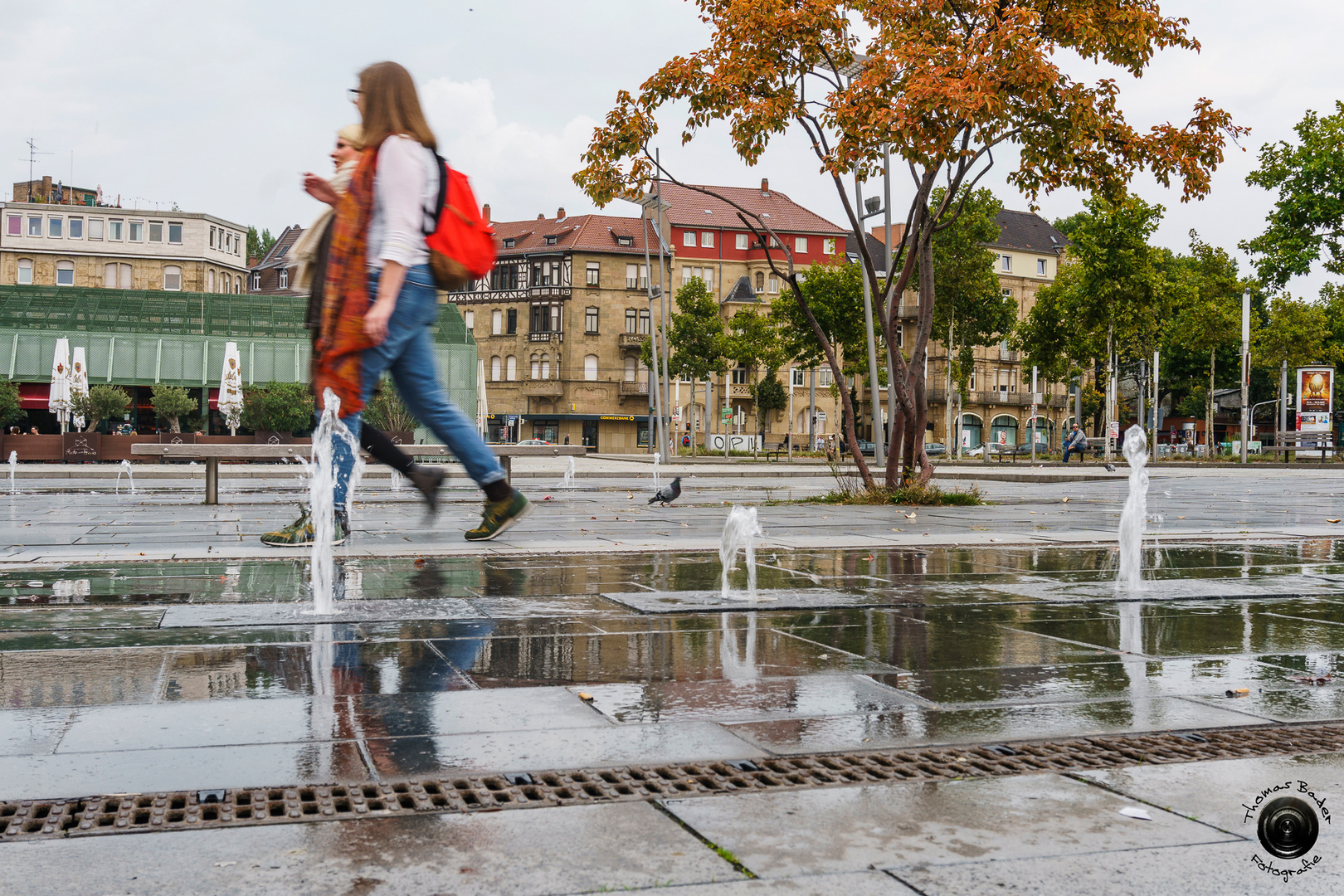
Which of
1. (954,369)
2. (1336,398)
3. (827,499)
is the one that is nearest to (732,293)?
(954,369)

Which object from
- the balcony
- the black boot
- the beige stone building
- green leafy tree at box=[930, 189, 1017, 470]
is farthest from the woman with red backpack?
the beige stone building

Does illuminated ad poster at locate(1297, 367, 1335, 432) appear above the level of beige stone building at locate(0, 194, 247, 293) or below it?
below

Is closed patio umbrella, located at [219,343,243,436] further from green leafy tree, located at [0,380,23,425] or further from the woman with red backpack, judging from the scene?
the woman with red backpack

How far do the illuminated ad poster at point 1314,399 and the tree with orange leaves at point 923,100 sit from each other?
32494 millimetres

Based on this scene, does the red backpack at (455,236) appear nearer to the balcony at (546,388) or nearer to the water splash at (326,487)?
the water splash at (326,487)

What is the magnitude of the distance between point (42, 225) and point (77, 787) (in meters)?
96.9

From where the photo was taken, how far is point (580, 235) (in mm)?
88562

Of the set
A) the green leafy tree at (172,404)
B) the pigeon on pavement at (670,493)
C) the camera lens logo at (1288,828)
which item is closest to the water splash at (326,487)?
the camera lens logo at (1288,828)

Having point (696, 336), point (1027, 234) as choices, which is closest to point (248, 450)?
point (696, 336)

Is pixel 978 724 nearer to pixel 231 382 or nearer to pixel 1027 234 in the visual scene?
pixel 231 382

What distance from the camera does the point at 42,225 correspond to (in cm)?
8788

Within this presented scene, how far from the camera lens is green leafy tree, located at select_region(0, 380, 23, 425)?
154 feet

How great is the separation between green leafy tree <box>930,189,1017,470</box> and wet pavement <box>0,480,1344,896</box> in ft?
163

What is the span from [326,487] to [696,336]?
60.0 meters
